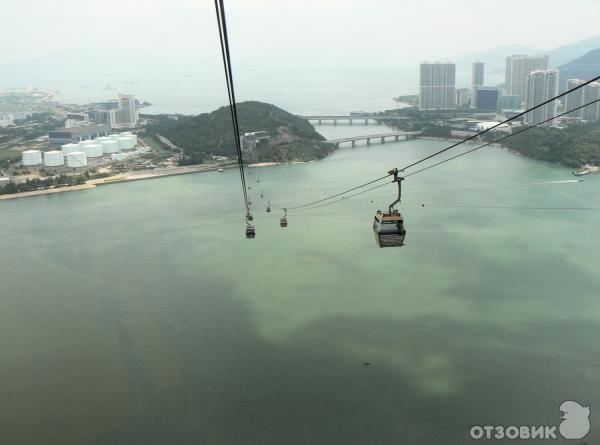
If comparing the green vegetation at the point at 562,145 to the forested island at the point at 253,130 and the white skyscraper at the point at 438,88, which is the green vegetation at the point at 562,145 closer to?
the forested island at the point at 253,130

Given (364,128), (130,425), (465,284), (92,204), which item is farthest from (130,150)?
(130,425)

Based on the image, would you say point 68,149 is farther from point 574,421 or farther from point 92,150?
point 574,421

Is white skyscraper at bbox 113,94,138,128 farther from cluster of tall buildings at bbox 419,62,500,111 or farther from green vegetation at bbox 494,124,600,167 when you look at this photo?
green vegetation at bbox 494,124,600,167

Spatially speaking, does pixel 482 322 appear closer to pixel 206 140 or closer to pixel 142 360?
pixel 142 360

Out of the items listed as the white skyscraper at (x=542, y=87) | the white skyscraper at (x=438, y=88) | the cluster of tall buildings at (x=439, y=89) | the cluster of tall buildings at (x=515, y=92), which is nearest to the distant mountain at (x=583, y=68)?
the cluster of tall buildings at (x=515, y=92)

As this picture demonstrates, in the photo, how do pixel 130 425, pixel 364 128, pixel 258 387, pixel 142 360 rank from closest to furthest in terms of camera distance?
pixel 130 425 < pixel 258 387 < pixel 142 360 < pixel 364 128
